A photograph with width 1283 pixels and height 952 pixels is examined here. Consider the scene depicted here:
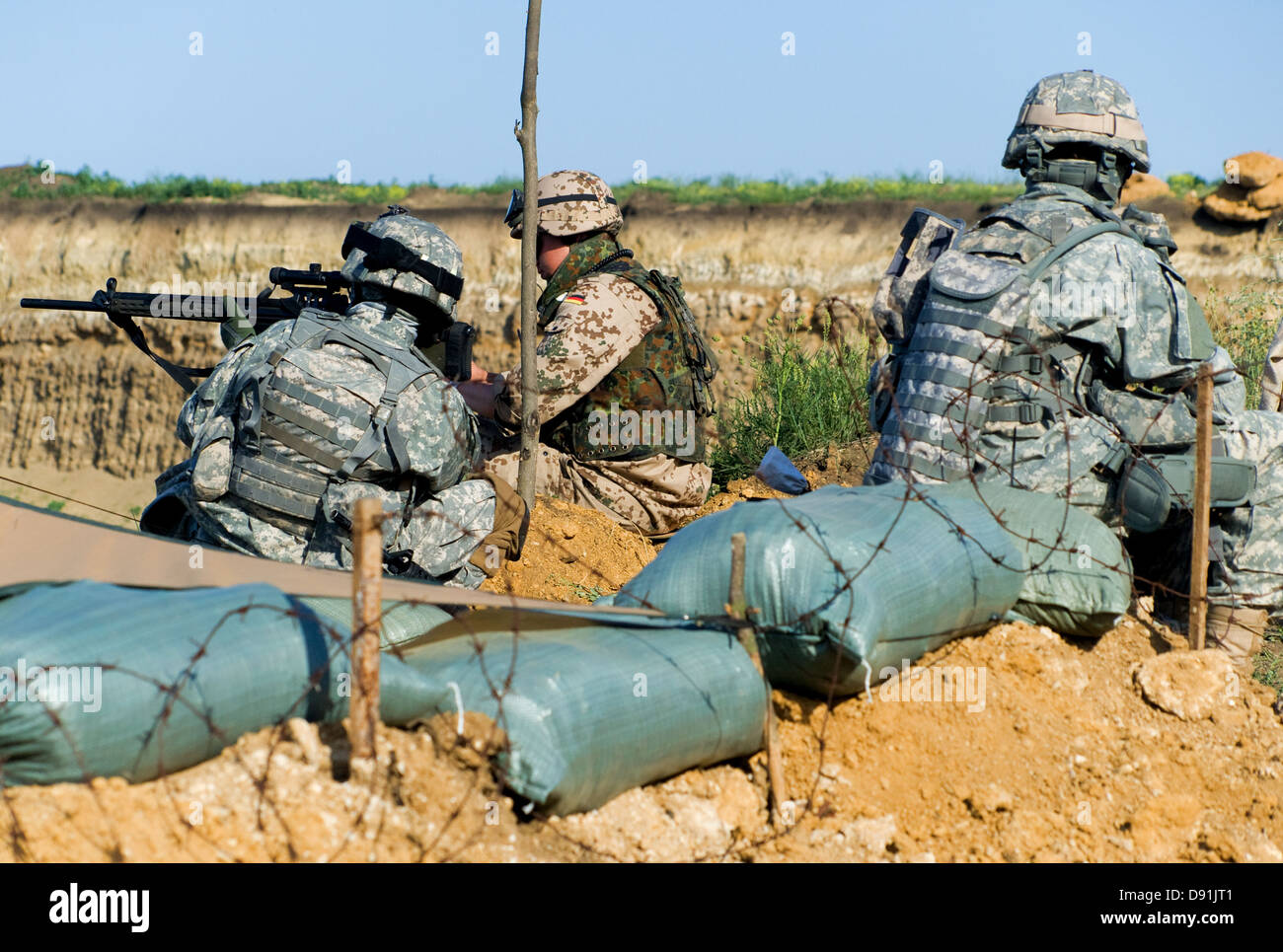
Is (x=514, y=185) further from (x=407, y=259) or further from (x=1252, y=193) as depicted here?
(x=407, y=259)

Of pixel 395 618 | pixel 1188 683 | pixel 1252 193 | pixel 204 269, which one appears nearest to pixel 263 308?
pixel 395 618

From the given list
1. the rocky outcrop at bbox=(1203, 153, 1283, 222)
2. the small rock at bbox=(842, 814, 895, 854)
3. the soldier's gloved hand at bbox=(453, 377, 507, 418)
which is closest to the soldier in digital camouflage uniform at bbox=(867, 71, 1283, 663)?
the small rock at bbox=(842, 814, 895, 854)

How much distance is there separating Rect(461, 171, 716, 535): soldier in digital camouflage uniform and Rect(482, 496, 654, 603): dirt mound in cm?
17

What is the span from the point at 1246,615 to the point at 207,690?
322 centimetres

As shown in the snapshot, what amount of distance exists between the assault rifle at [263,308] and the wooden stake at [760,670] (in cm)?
182

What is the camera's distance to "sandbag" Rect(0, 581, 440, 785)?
2.27m

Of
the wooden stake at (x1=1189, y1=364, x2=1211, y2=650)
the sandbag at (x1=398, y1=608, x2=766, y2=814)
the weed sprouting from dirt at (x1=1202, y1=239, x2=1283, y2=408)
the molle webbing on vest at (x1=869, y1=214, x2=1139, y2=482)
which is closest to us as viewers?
the sandbag at (x1=398, y1=608, x2=766, y2=814)

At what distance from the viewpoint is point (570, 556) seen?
463 centimetres

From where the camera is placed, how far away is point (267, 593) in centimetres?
262

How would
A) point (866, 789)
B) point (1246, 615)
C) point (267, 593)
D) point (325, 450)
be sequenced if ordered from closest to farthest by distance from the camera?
point (267, 593)
point (866, 789)
point (325, 450)
point (1246, 615)

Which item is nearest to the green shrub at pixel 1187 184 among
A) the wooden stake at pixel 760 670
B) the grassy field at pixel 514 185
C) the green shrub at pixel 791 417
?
the grassy field at pixel 514 185

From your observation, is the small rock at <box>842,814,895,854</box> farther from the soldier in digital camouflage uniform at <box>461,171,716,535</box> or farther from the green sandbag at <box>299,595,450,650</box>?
the soldier in digital camouflage uniform at <box>461,171,716,535</box>

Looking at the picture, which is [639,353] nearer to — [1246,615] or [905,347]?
[905,347]

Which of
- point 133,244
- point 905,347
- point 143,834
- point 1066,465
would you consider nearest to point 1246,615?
point 1066,465
